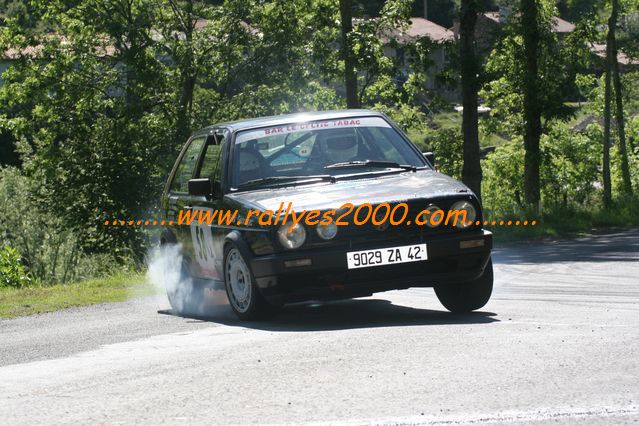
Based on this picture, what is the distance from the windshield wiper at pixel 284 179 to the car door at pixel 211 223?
28 centimetres

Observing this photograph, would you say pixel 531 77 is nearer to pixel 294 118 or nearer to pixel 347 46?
pixel 347 46

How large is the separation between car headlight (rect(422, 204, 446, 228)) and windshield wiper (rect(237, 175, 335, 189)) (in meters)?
0.98

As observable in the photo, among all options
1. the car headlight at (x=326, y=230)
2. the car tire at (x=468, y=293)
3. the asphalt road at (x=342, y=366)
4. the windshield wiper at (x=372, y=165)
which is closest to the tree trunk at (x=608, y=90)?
the windshield wiper at (x=372, y=165)

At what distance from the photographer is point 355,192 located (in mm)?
9461

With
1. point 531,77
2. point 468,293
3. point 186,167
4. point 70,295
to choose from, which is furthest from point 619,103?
point 468,293

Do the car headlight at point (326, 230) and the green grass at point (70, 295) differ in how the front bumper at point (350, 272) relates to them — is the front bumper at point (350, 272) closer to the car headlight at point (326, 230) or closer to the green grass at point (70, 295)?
the car headlight at point (326, 230)

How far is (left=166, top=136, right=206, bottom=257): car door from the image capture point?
37.4 feet

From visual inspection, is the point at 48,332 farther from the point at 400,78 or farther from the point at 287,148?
the point at 400,78

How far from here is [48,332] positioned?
1047cm

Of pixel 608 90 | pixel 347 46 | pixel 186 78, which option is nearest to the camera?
pixel 347 46

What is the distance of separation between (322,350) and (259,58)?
30.6m

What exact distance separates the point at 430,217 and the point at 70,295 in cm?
610

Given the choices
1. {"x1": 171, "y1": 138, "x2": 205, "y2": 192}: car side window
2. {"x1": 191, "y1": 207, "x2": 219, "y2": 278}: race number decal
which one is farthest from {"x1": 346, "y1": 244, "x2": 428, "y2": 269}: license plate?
{"x1": 171, "y1": 138, "x2": 205, "y2": 192}: car side window

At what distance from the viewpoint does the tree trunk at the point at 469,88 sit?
27.0 metres
